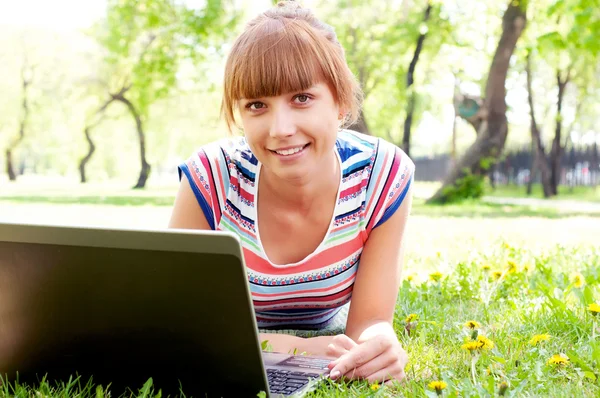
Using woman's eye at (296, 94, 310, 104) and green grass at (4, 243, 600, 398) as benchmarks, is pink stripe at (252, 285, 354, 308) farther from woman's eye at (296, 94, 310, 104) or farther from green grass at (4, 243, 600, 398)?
woman's eye at (296, 94, 310, 104)

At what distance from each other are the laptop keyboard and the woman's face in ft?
2.30

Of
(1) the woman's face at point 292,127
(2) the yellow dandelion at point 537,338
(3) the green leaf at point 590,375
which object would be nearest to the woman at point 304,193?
(1) the woman's face at point 292,127

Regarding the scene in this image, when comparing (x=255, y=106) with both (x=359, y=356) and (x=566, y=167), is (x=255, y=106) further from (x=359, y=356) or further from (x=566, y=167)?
(x=566, y=167)

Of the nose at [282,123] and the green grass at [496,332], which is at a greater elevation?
the nose at [282,123]

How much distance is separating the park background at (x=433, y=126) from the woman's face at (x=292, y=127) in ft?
1.60

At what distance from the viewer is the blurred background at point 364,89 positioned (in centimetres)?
1256

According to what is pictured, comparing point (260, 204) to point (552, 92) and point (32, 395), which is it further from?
point (552, 92)

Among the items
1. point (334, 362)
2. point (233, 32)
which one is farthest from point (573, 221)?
point (233, 32)

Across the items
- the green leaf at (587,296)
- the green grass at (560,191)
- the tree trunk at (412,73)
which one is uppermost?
the tree trunk at (412,73)

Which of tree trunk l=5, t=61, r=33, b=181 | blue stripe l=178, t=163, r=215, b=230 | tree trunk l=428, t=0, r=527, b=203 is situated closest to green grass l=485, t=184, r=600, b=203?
tree trunk l=428, t=0, r=527, b=203

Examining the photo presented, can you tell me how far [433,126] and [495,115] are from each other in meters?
30.2

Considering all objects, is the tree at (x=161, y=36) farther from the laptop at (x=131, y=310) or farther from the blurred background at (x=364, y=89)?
the laptop at (x=131, y=310)

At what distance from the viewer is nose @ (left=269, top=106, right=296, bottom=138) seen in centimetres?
219

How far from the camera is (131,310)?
5.07 ft
